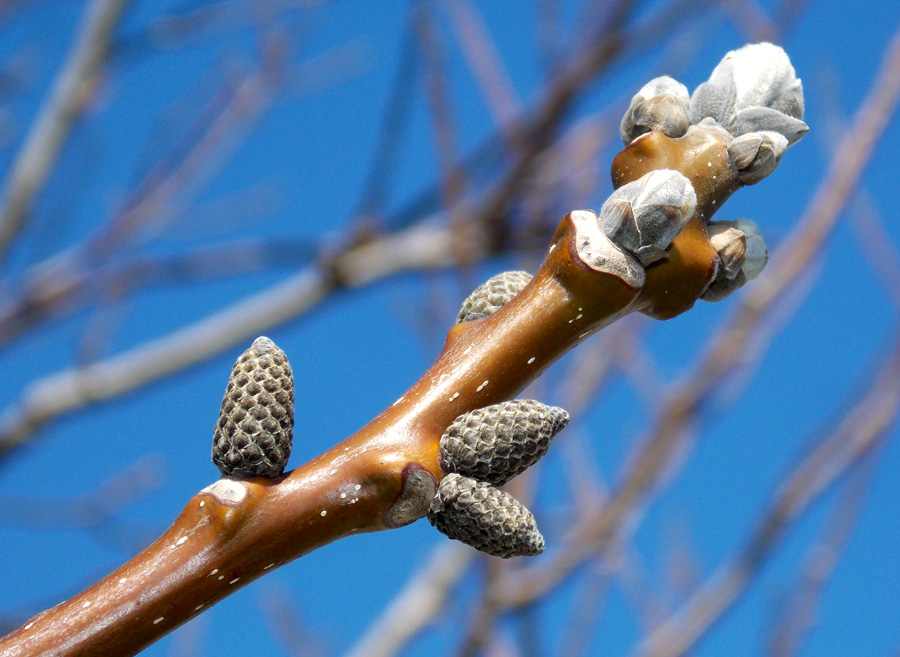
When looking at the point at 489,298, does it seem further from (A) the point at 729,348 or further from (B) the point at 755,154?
(A) the point at 729,348

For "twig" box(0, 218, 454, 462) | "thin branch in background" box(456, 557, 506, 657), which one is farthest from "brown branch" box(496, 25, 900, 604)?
"twig" box(0, 218, 454, 462)

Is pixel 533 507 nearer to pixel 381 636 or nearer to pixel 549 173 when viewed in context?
pixel 381 636

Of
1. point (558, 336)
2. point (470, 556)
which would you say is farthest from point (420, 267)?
point (558, 336)

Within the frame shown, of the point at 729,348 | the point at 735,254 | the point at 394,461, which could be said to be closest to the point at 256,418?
the point at 394,461

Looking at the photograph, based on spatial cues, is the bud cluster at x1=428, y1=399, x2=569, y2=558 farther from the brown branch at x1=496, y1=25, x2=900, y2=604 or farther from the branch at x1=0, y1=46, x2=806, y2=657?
the brown branch at x1=496, y1=25, x2=900, y2=604

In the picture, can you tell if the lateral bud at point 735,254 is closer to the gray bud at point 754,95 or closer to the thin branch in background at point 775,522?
the gray bud at point 754,95

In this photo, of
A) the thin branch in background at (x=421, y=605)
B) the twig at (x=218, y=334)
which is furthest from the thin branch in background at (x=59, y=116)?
the thin branch in background at (x=421, y=605)
